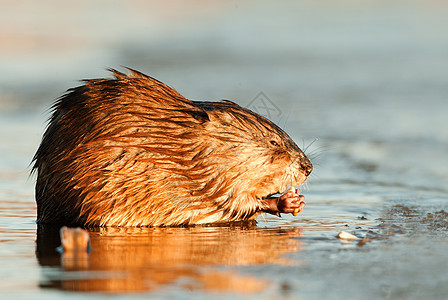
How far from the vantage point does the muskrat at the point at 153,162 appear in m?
5.65

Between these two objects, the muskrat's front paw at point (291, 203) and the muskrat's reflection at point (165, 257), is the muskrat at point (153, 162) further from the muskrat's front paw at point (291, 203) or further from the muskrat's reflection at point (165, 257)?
the muskrat's reflection at point (165, 257)

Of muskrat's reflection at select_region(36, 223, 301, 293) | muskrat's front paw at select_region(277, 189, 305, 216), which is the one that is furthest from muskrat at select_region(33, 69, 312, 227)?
muskrat's reflection at select_region(36, 223, 301, 293)

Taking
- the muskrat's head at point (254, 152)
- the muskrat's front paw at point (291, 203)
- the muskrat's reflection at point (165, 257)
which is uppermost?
the muskrat's head at point (254, 152)

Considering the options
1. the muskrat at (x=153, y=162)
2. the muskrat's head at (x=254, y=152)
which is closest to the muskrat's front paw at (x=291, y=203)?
the muskrat at (x=153, y=162)

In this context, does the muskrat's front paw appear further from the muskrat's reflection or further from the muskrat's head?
the muskrat's reflection

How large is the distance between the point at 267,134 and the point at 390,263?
6.96 feet

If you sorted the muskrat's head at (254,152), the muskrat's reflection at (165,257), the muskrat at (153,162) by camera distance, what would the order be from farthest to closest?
1. the muskrat's head at (254,152)
2. the muskrat at (153,162)
3. the muskrat's reflection at (165,257)

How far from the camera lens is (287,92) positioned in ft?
48.6

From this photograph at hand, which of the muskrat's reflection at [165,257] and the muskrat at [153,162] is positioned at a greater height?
the muskrat at [153,162]

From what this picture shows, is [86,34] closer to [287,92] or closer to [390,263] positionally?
Result: [287,92]

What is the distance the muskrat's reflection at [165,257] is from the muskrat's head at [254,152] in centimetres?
37

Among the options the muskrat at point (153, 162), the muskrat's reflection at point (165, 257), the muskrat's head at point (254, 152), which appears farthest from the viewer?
the muskrat's head at point (254, 152)

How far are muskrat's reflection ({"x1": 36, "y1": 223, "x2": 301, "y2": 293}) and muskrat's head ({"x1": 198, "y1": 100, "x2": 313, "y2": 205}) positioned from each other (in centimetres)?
37

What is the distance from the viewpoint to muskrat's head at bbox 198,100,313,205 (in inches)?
238
